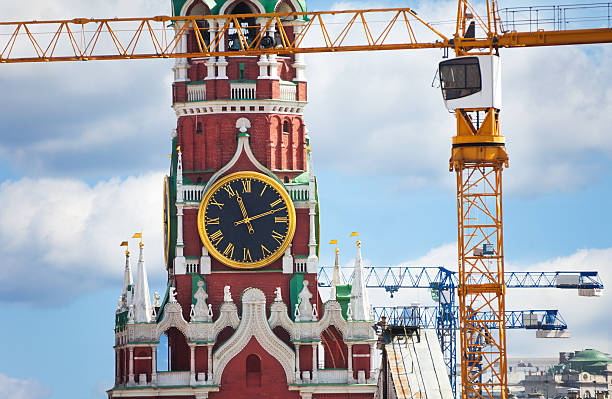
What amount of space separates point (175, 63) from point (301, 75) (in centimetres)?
881

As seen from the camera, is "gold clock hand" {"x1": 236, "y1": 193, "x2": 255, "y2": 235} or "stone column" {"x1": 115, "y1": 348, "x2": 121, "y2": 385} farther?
"stone column" {"x1": 115, "y1": 348, "x2": 121, "y2": 385}

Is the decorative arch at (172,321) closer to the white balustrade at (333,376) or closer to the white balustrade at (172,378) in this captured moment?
the white balustrade at (172,378)

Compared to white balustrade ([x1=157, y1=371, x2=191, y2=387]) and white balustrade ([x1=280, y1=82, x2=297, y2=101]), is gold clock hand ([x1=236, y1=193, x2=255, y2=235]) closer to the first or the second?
white balustrade ([x1=280, y1=82, x2=297, y2=101])

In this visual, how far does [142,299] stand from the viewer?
123188 millimetres

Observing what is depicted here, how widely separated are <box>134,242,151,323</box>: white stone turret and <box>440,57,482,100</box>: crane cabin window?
77.4 feet

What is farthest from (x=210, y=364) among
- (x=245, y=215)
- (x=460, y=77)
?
(x=460, y=77)

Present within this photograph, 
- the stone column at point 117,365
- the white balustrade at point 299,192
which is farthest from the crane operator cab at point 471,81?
the stone column at point 117,365

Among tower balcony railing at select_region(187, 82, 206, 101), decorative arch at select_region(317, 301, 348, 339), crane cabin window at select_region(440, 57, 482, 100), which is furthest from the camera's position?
tower balcony railing at select_region(187, 82, 206, 101)

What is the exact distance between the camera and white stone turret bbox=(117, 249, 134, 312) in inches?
5108

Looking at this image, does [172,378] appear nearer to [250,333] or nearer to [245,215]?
[250,333]

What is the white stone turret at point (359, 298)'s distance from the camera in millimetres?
123812

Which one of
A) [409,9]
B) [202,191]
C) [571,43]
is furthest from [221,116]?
[571,43]

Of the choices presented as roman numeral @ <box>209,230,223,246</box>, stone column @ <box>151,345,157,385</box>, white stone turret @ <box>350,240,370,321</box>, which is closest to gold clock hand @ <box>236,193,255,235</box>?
roman numeral @ <box>209,230,223,246</box>

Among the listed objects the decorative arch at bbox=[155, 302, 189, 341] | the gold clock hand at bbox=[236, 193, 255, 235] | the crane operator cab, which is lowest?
the decorative arch at bbox=[155, 302, 189, 341]
